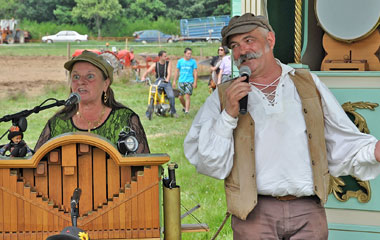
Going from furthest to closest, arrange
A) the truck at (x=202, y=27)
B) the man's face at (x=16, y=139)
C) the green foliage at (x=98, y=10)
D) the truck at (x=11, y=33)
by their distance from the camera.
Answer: the truck at (x=202, y=27), the truck at (x=11, y=33), the green foliage at (x=98, y=10), the man's face at (x=16, y=139)

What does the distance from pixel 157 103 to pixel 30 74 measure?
20.0ft

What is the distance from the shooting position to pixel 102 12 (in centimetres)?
1619

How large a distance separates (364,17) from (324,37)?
0.91 feet

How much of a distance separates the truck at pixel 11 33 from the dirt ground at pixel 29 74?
2.02 ft

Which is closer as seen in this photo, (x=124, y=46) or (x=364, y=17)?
(x=364, y=17)

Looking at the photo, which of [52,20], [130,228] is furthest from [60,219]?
[52,20]

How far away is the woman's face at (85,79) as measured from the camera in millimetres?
2926

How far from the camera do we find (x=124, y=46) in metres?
17.4

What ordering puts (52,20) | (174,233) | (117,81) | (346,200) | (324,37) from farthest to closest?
Result: (52,20), (117,81), (324,37), (346,200), (174,233)

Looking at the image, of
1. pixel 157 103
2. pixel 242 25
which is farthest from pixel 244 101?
pixel 157 103

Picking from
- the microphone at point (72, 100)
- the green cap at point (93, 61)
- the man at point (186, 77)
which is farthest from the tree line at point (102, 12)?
the microphone at point (72, 100)

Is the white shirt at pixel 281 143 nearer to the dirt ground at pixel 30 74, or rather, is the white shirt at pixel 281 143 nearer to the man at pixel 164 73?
the man at pixel 164 73

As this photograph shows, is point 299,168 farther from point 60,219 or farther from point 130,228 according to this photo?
point 60,219

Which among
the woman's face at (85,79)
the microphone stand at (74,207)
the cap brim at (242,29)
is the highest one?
the cap brim at (242,29)
